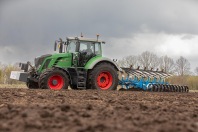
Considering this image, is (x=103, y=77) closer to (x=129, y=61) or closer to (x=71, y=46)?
(x=71, y=46)

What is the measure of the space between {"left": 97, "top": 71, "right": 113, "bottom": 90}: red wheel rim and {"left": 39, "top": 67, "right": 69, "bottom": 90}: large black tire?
65.3 inches

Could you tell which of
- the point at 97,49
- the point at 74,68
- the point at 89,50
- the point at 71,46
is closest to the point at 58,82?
the point at 74,68

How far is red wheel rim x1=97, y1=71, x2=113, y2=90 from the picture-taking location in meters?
9.09

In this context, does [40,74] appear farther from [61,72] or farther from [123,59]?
[123,59]

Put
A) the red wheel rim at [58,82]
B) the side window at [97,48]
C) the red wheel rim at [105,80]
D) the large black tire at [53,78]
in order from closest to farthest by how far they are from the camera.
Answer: the large black tire at [53,78], the red wheel rim at [58,82], the red wheel rim at [105,80], the side window at [97,48]

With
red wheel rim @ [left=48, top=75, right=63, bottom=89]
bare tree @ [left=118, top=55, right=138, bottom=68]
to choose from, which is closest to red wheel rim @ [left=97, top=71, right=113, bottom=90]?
red wheel rim @ [left=48, top=75, right=63, bottom=89]

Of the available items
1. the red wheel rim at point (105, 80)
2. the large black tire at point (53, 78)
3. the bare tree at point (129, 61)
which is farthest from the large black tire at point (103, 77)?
the bare tree at point (129, 61)

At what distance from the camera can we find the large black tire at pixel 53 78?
25.3 feet

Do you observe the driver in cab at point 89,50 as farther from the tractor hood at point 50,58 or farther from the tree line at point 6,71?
the tree line at point 6,71

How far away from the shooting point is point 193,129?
225 cm

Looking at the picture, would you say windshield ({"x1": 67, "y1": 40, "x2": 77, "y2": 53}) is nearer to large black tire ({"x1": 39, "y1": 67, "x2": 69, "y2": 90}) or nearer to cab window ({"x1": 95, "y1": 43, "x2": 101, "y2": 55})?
cab window ({"x1": 95, "y1": 43, "x2": 101, "y2": 55})

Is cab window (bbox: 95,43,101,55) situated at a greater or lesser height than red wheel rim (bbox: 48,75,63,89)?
greater

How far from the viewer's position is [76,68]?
8.67 meters

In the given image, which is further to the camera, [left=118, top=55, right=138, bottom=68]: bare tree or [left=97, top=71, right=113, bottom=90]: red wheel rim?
[left=118, top=55, right=138, bottom=68]: bare tree
